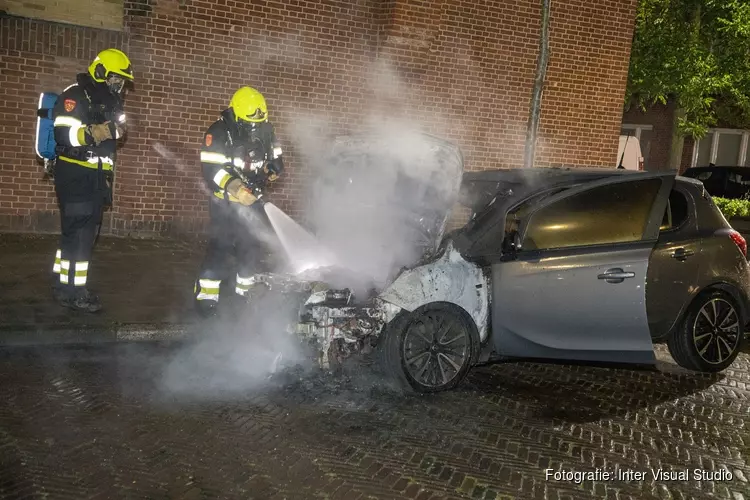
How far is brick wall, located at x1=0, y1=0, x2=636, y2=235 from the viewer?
1063cm

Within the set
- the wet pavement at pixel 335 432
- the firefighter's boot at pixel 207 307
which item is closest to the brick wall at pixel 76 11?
the firefighter's boot at pixel 207 307

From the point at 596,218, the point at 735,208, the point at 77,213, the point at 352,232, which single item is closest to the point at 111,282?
the point at 77,213

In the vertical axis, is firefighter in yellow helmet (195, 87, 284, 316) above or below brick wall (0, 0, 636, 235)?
below

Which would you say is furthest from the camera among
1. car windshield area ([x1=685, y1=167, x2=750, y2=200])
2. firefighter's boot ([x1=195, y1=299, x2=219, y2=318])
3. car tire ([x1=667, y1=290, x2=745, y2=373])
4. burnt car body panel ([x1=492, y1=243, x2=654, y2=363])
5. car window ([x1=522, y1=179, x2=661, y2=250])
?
car windshield area ([x1=685, y1=167, x2=750, y2=200])

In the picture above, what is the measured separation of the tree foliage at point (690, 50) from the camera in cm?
1752

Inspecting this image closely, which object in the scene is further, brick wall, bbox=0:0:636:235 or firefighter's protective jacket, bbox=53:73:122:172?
brick wall, bbox=0:0:636:235

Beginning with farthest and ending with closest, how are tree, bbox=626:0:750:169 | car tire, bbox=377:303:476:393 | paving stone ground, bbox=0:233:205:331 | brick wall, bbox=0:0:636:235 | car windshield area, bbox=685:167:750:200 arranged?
car windshield area, bbox=685:167:750:200 < tree, bbox=626:0:750:169 < brick wall, bbox=0:0:636:235 < paving stone ground, bbox=0:233:205:331 < car tire, bbox=377:303:476:393

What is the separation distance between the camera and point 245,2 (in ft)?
37.3

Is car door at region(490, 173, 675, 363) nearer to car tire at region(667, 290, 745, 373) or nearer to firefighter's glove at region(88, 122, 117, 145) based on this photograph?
car tire at region(667, 290, 745, 373)

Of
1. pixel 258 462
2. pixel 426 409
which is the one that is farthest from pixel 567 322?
pixel 258 462

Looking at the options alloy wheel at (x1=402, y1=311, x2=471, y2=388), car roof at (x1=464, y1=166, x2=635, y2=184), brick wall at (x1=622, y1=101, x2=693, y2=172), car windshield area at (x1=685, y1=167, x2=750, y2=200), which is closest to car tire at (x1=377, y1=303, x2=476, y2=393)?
alloy wheel at (x1=402, y1=311, x2=471, y2=388)

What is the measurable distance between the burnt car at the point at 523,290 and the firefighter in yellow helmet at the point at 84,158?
2287mm

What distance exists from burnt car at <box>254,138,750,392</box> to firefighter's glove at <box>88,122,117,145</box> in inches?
90.6

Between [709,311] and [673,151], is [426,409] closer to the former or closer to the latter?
[709,311]
